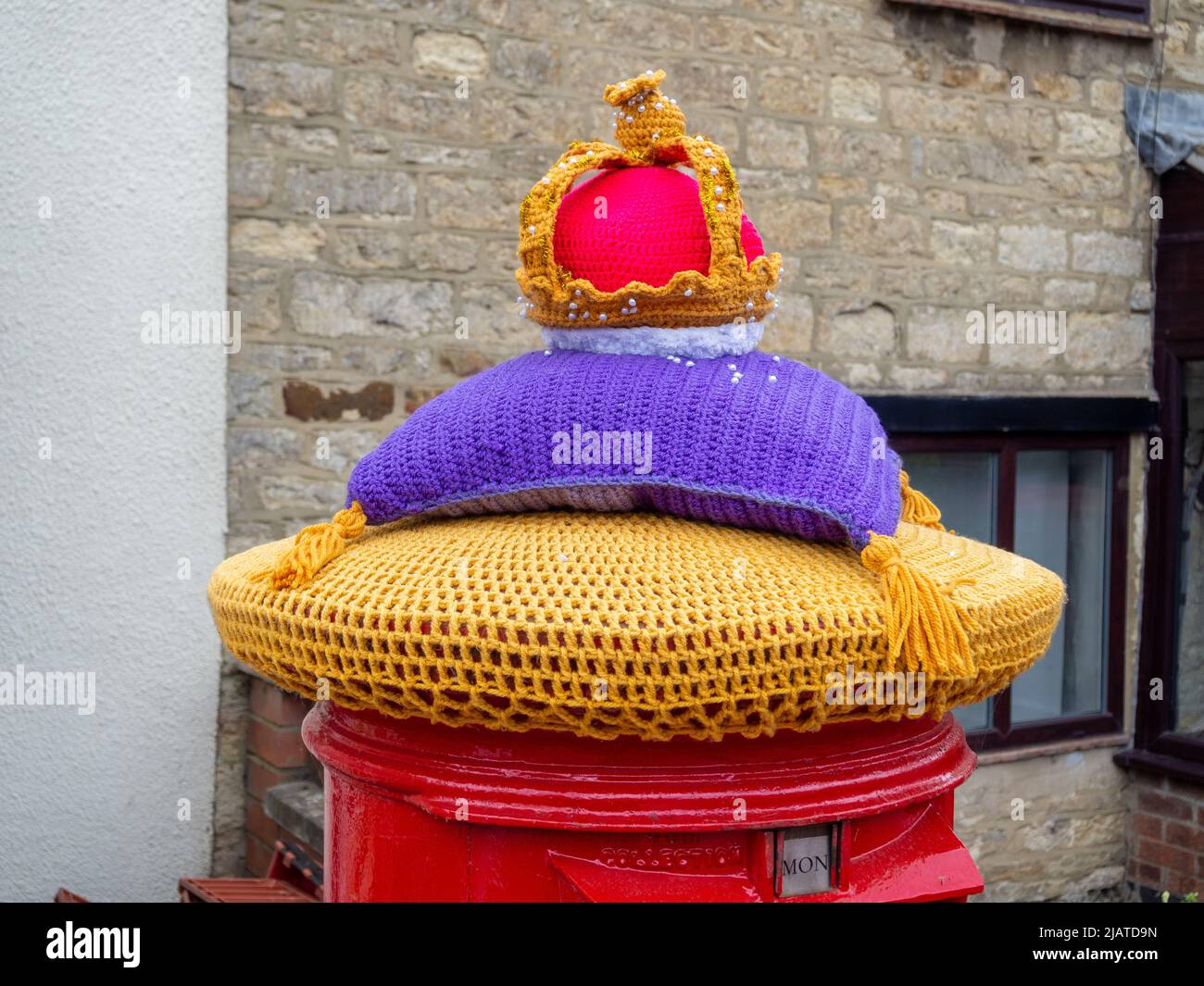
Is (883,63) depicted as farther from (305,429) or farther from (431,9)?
(305,429)

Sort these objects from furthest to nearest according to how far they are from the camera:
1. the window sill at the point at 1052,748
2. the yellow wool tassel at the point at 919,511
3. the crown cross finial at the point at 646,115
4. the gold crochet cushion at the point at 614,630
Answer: the window sill at the point at 1052,748
the yellow wool tassel at the point at 919,511
the crown cross finial at the point at 646,115
the gold crochet cushion at the point at 614,630

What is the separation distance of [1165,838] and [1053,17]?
11.5 feet

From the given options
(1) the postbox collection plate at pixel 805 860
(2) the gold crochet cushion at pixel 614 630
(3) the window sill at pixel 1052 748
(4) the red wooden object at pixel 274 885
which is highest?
(2) the gold crochet cushion at pixel 614 630

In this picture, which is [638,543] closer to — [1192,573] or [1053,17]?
[1053,17]

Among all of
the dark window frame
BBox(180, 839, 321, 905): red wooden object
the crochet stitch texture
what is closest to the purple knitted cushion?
the crochet stitch texture

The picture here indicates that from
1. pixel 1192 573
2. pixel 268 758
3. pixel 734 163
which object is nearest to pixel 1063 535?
pixel 1192 573

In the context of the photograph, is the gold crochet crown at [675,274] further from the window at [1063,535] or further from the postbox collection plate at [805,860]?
the window at [1063,535]

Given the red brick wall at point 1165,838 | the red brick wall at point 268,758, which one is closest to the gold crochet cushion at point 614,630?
the red brick wall at point 268,758

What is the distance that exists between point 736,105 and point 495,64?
3.13ft

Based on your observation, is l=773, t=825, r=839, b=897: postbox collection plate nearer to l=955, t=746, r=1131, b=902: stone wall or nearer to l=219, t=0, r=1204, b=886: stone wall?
l=219, t=0, r=1204, b=886: stone wall

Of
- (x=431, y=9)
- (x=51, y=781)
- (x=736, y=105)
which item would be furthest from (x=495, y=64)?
(x=51, y=781)

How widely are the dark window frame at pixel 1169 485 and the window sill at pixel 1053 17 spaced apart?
0.63 meters

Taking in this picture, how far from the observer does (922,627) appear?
1.43m

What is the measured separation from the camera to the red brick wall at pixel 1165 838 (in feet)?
17.4
